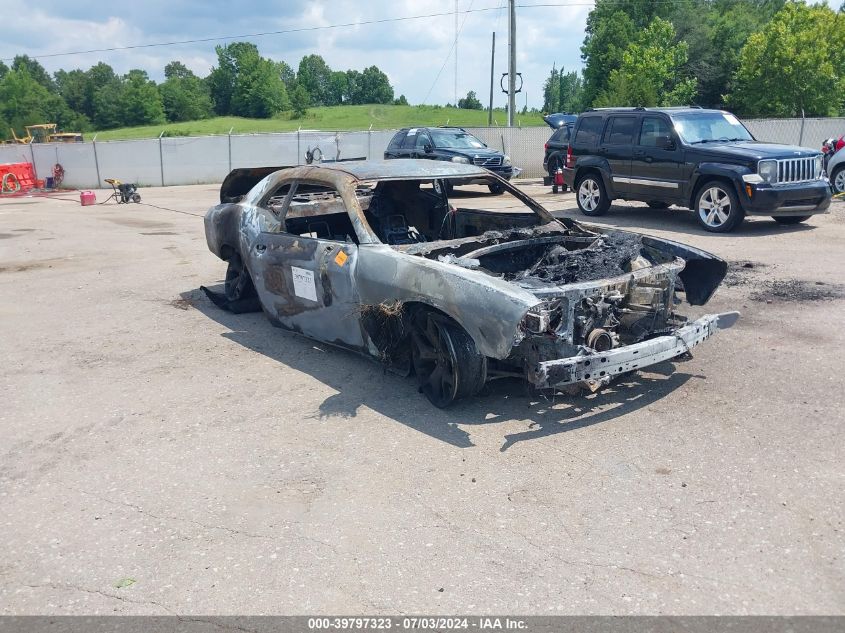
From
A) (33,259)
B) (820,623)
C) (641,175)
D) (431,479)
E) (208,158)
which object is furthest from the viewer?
(208,158)

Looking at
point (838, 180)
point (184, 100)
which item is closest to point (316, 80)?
point (184, 100)

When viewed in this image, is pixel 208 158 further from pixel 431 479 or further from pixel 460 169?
pixel 431 479

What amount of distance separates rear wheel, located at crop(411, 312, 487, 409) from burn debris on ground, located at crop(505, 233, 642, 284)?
590mm

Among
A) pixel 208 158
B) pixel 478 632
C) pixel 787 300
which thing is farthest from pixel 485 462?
pixel 208 158

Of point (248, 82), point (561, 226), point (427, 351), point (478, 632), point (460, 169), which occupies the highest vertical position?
point (248, 82)

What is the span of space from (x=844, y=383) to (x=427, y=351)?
3031 millimetres

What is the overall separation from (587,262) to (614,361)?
1012mm

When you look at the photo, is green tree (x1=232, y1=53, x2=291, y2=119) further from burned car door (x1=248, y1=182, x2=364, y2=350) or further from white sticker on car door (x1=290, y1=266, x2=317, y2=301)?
white sticker on car door (x1=290, y1=266, x2=317, y2=301)

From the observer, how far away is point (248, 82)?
111250 millimetres

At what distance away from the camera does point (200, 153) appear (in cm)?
2912

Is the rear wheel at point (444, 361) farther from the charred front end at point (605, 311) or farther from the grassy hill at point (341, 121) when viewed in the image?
the grassy hill at point (341, 121)

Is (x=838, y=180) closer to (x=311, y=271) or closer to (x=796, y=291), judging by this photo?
(x=796, y=291)

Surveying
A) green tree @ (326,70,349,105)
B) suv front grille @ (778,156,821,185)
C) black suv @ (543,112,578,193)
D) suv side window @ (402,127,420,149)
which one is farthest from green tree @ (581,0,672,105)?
green tree @ (326,70,349,105)

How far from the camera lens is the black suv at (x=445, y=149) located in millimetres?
19109
